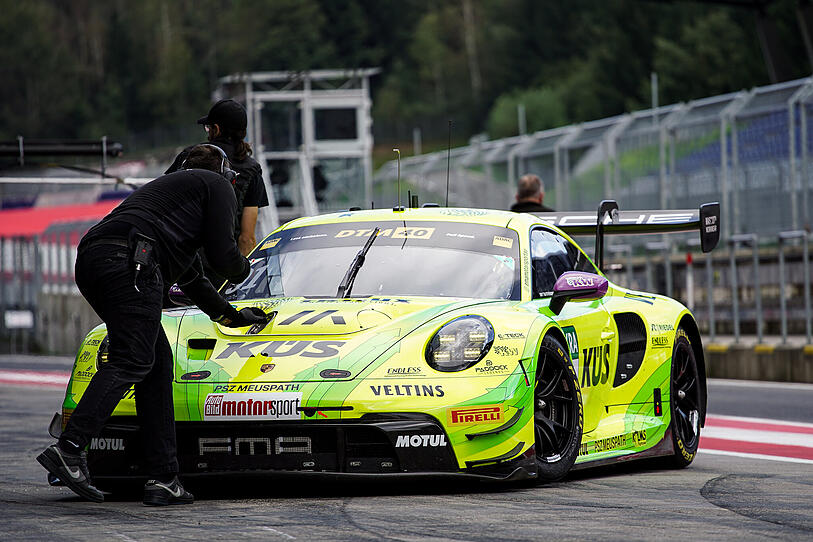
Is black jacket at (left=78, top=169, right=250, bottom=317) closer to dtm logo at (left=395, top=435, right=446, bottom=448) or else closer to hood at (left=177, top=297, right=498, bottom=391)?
hood at (left=177, top=297, right=498, bottom=391)

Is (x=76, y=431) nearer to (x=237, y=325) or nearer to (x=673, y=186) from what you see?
(x=237, y=325)

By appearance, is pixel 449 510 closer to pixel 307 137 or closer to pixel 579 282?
pixel 579 282

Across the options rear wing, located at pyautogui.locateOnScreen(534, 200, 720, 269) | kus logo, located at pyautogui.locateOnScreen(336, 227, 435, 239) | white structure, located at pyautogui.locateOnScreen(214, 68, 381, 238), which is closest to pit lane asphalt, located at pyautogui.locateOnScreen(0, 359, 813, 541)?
kus logo, located at pyautogui.locateOnScreen(336, 227, 435, 239)

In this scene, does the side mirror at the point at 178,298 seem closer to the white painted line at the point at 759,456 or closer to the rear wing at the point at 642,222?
the rear wing at the point at 642,222

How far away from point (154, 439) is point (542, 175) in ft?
61.4

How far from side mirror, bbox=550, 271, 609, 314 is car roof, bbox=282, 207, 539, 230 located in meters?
0.56

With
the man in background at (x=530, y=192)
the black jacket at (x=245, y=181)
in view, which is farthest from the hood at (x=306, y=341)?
the man in background at (x=530, y=192)

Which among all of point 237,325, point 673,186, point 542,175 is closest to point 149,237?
point 237,325

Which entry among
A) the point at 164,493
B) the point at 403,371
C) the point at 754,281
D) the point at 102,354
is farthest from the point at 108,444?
the point at 754,281

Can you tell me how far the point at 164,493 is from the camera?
21.5 ft

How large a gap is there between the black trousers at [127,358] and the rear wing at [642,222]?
295 centimetres

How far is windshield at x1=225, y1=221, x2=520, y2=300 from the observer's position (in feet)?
25.0

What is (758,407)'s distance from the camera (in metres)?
13.1

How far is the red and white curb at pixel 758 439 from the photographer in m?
9.51
